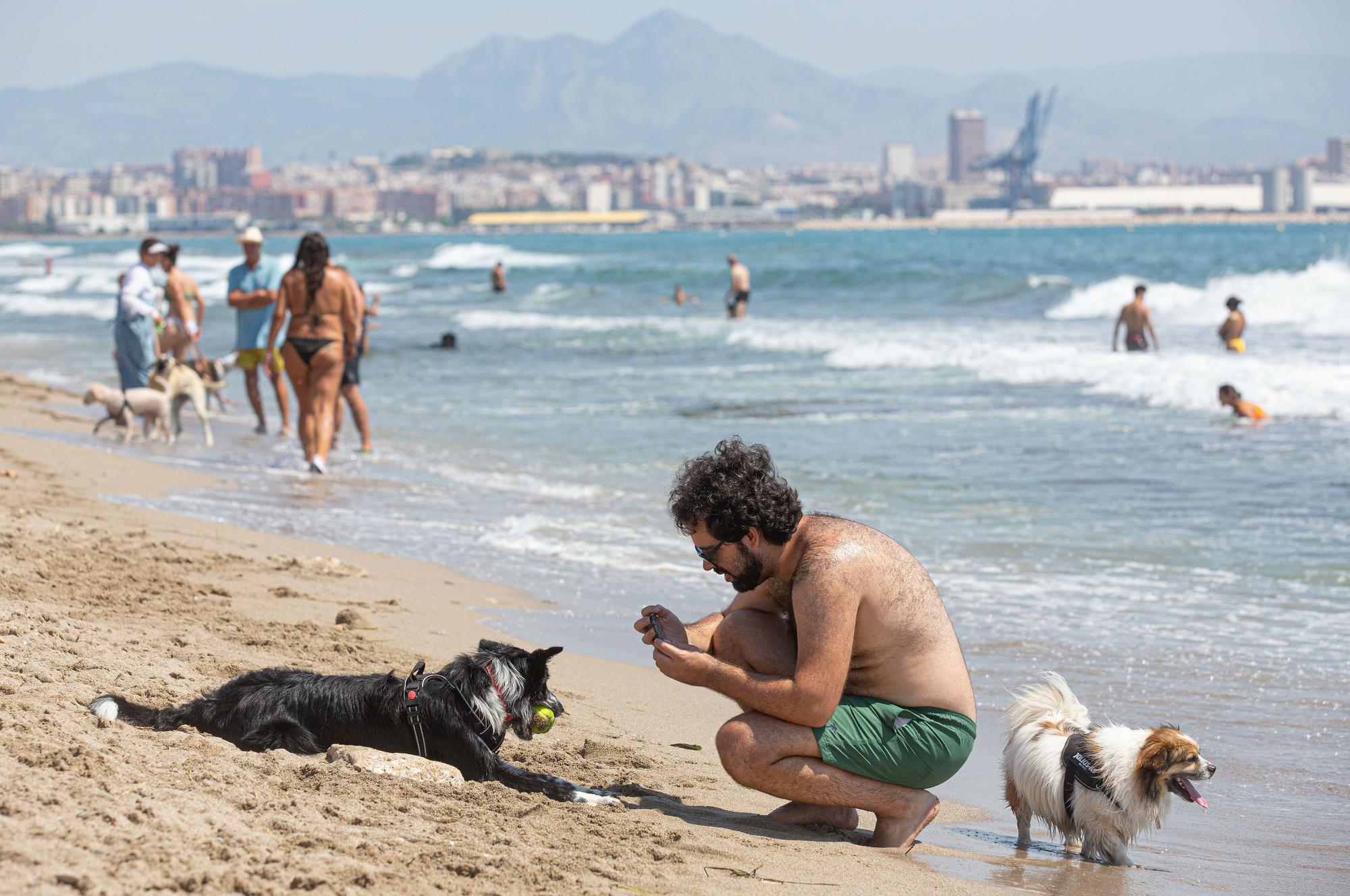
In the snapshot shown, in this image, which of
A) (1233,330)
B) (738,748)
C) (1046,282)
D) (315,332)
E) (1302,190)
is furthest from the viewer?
(1302,190)

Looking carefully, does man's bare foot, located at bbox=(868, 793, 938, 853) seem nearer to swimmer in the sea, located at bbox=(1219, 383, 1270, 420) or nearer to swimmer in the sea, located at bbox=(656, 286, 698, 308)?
swimmer in the sea, located at bbox=(1219, 383, 1270, 420)

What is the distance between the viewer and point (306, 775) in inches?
134

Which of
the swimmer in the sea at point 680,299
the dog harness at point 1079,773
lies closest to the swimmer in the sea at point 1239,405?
the dog harness at point 1079,773

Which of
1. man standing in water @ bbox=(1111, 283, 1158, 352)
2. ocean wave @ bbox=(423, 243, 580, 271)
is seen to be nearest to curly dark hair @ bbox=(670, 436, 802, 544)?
man standing in water @ bbox=(1111, 283, 1158, 352)

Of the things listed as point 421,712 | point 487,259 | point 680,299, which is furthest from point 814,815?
point 487,259

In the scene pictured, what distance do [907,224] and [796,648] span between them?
159 meters

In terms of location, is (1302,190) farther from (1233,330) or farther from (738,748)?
(738,748)

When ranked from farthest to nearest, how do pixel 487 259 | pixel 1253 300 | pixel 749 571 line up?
pixel 487 259, pixel 1253 300, pixel 749 571

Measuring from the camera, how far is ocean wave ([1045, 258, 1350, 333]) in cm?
2445

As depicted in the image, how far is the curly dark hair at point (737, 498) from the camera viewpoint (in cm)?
331

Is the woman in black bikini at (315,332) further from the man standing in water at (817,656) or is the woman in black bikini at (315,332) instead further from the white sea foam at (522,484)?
the man standing in water at (817,656)

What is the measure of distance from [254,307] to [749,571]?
7.85 meters

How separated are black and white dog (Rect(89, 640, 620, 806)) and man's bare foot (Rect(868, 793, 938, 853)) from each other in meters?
0.71

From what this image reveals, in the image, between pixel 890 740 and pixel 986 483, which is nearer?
pixel 890 740
